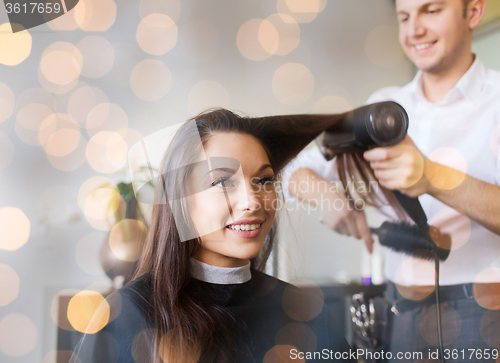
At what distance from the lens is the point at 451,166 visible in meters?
0.67

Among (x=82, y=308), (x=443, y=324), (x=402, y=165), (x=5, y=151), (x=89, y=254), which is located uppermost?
(x=5, y=151)

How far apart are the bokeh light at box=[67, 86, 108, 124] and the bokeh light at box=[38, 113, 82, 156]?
0.02m

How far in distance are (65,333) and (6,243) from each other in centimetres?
21

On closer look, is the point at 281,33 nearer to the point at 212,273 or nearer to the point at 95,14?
the point at 95,14

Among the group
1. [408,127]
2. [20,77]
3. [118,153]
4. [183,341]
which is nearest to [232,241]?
[183,341]

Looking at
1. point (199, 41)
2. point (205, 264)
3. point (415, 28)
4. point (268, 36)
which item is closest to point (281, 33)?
point (268, 36)

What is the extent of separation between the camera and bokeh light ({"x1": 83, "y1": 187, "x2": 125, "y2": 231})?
661 mm

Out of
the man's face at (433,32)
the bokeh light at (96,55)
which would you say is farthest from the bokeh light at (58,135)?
the man's face at (433,32)

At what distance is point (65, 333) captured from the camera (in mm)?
647

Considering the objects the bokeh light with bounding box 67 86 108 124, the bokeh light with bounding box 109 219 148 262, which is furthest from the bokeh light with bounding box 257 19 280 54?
the bokeh light with bounding box 109 219 148 262

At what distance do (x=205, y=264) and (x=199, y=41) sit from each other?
44 centimetres

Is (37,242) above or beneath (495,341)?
above

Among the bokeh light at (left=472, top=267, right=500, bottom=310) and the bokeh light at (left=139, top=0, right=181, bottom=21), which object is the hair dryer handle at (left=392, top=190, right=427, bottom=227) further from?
the bokeh light at (left=139, top=0, right=181, bottom=21)

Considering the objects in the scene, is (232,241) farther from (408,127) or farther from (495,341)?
(495,341)
